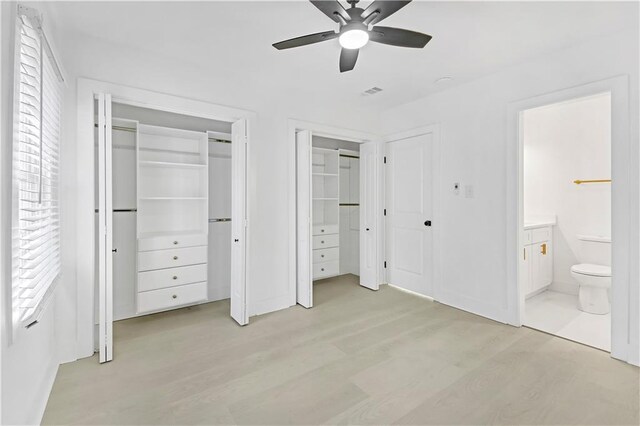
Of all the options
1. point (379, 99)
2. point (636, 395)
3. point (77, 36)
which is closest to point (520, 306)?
point (636, 395)

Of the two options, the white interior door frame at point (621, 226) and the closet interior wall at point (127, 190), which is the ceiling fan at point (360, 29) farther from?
the closet interior wall at point (127, 190)

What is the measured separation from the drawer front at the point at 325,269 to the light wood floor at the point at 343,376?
133 cm

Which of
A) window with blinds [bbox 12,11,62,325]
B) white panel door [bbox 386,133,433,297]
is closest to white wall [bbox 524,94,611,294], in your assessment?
white panel door [bbox 386,133,433,297]

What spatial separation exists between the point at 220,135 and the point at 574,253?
4.89 meters

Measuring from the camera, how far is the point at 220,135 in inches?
150

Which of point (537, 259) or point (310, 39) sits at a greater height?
point (310, 39)

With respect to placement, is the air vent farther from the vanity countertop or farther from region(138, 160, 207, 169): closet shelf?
the vanity countertop

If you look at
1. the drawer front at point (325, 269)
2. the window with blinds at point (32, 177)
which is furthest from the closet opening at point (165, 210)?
the drawer front at point (325, 269)

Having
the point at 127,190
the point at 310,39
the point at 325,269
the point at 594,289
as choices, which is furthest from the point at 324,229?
the point at 594,289

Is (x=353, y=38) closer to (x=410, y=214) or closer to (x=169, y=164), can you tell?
(x=169, y=164)

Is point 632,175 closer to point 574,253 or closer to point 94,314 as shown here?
Result: point 574,253

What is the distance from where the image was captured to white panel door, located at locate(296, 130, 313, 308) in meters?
3.70

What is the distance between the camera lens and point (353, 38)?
79.7 inches

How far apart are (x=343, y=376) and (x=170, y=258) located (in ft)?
7.35
